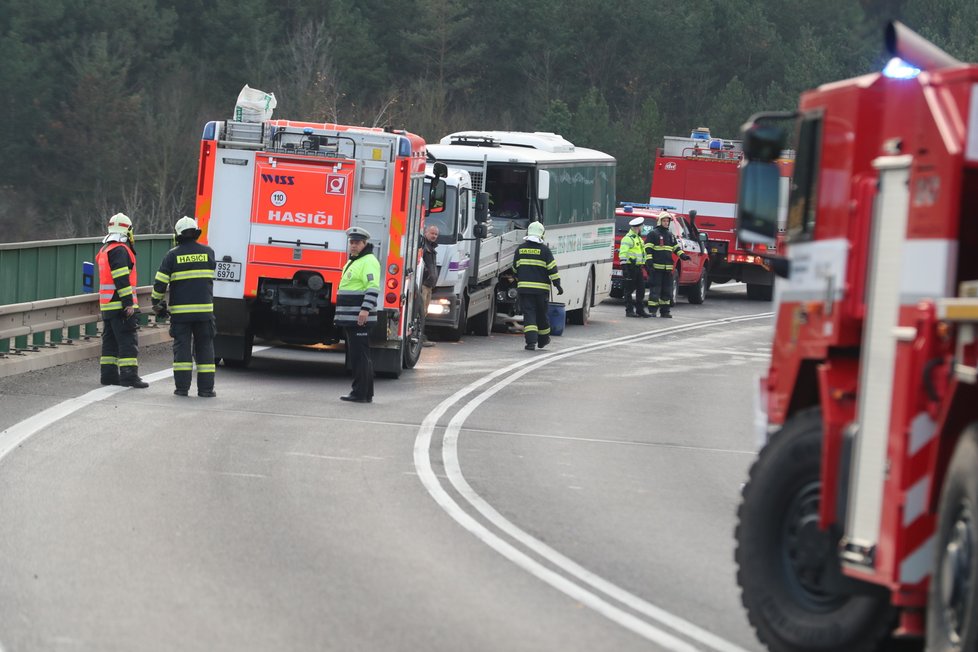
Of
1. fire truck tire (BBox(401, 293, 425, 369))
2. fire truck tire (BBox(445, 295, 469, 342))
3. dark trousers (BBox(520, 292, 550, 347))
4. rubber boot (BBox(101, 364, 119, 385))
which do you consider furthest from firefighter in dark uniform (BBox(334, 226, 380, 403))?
fire truck tire (BBox(445, 295, 469, 342))

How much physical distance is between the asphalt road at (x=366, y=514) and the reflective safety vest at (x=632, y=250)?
35.4 ft

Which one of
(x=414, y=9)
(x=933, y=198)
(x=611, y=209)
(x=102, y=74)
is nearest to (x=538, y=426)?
(x=933, y=198)

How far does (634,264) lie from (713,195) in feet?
28.5

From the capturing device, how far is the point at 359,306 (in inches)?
661

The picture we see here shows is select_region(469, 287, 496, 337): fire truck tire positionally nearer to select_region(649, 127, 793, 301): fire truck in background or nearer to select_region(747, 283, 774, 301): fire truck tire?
select_region(649, 127, 793, 301): fire truck in background

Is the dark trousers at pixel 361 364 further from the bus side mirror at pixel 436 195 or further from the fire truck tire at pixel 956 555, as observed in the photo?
the fire truck tire at pixel 956 555

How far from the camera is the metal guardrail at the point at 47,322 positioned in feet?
56.5

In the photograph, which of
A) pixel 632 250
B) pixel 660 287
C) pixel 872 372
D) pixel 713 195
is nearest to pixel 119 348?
pixel 872 372

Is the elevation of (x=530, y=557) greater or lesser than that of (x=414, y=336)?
lesser

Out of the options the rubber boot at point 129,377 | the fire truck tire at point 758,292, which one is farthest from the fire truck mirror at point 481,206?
the fire truck tire at point 758,292

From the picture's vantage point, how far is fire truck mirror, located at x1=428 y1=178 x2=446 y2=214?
827 inches

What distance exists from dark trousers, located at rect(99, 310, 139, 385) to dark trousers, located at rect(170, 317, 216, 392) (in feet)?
1.42

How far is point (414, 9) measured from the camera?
72.7m

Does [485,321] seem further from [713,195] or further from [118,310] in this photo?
[713,195]
